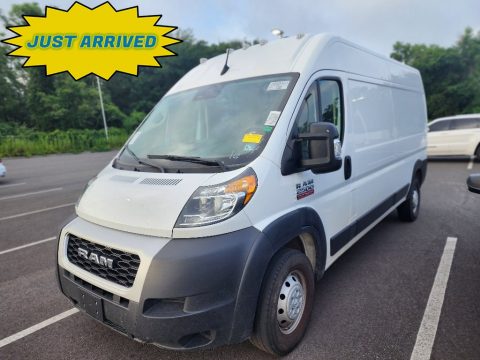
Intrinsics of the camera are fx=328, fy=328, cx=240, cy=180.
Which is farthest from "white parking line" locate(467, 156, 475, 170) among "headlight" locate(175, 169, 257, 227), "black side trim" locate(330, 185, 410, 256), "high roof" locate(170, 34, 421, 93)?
"headlight" locate(175, 169, 257, 227)

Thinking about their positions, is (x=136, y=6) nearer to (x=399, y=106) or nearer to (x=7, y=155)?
(x=399, y=106)

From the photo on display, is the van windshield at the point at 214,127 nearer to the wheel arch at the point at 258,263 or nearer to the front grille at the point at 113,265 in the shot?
the wheel arch at the point at 258,263

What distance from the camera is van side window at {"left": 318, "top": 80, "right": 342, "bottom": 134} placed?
290cm

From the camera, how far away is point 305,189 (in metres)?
2.62

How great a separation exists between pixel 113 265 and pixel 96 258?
0.19 m

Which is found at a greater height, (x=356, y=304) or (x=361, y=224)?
(x=361, y=224)

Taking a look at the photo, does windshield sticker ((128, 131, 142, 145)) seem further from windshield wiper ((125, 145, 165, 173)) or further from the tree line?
the tree line

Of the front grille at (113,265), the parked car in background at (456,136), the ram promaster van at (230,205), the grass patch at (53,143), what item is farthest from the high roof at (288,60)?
the grass patch at (53,143)

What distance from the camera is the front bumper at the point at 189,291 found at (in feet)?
6.24

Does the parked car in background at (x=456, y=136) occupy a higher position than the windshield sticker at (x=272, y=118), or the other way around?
Answer: the windshield sticker at (x=272, y=118)

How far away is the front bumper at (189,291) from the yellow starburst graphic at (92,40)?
24.0 feet

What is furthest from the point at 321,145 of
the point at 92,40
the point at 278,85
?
the point at 92,40

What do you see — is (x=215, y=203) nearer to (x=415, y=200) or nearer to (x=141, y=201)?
(x=141, y=201)

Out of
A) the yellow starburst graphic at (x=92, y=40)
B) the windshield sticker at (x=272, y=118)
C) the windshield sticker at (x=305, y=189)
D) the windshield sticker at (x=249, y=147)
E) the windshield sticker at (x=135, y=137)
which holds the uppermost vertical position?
the yellow starburst graphic at (x=92, y=40)
